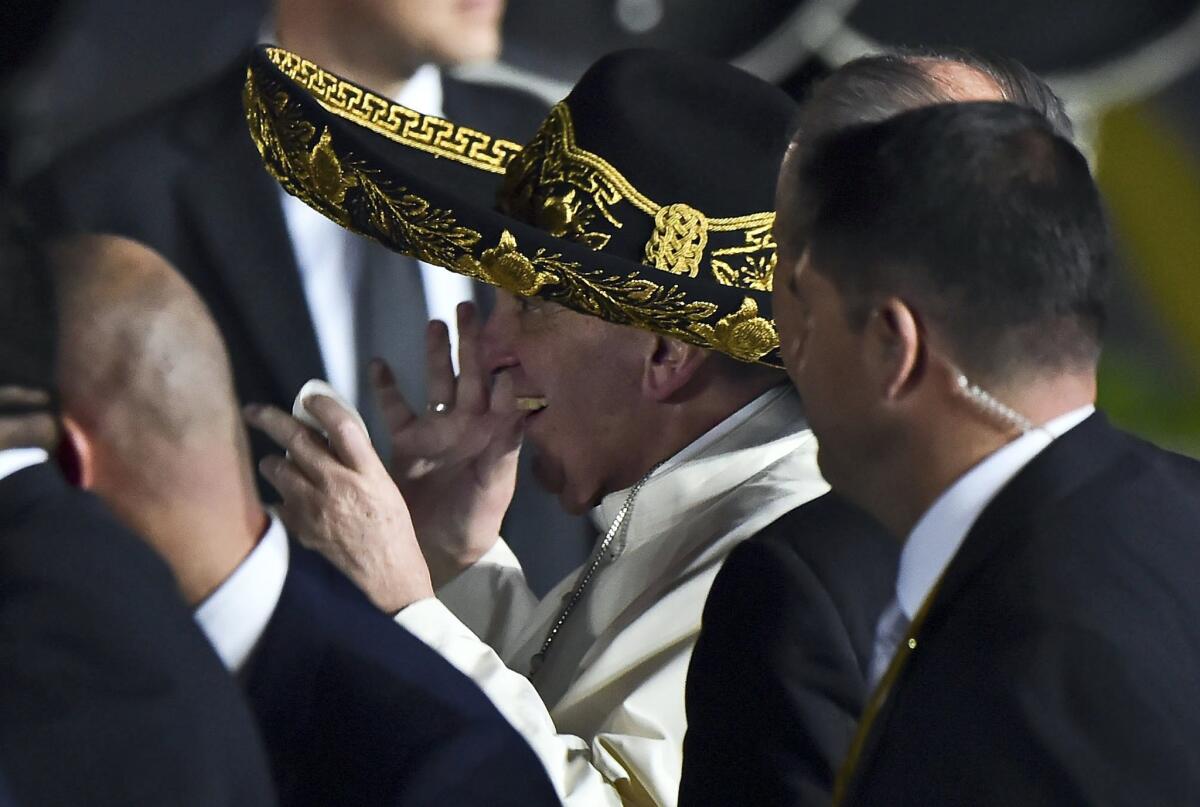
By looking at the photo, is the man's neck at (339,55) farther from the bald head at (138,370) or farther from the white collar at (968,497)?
the white collar at (968,497)

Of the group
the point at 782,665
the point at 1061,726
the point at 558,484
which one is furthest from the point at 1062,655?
the point at 558,484

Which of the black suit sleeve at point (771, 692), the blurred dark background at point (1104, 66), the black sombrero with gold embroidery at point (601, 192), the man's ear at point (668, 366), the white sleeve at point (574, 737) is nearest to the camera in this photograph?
the black suit sleeve at point (771, 692)

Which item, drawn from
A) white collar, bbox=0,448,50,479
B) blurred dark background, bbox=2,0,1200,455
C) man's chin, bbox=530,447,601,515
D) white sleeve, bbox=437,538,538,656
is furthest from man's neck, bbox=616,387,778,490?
white collar, bbox=0,448,50,479

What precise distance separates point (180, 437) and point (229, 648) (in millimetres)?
172

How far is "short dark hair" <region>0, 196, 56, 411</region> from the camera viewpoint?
4.25ft

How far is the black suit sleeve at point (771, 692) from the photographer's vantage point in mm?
1486

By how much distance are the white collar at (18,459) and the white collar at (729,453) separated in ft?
2.71

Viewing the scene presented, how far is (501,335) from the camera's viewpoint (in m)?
2.04

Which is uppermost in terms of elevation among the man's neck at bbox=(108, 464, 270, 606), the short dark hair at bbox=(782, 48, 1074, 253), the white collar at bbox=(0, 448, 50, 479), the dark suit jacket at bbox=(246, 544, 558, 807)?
the short dark hair at bbox=(782, 48, 1074, 253)

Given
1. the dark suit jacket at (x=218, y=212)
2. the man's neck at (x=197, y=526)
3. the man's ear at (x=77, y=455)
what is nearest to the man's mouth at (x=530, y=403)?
the dark suit jacket at (x=218, y=212)

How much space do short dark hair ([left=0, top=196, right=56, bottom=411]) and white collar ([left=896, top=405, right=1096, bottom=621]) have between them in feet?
2.20

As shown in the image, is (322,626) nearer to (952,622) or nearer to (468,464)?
(952,622)

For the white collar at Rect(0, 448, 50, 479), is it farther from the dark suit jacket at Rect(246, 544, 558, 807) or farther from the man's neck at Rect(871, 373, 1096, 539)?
the man's neck at Rect(871, 373, 1096, 539)

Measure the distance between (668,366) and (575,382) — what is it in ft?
0.40
